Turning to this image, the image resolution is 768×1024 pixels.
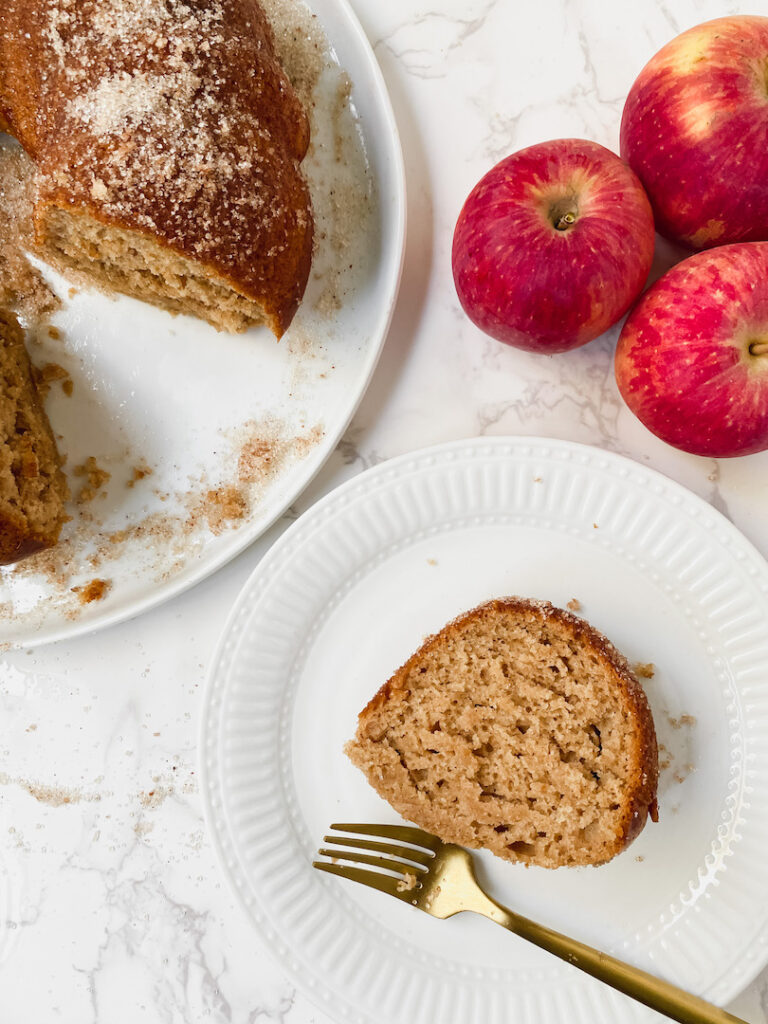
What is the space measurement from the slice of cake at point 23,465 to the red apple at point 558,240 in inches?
36.8

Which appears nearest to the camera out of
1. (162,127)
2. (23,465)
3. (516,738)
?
(162,127)

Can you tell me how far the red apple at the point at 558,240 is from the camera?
1388 millimetres

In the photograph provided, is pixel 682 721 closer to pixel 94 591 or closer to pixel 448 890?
pixel 448 890

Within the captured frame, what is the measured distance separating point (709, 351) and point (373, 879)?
3.82 feet

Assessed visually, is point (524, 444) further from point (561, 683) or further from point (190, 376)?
point (190, 376)

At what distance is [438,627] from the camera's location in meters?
1.67

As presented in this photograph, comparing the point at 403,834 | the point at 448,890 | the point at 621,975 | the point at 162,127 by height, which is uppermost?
the point at 162,127

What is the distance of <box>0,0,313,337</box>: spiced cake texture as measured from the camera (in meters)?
1.36

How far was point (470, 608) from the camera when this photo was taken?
1659 millimetres

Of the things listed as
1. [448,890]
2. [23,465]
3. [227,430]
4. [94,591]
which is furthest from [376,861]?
[23,465]

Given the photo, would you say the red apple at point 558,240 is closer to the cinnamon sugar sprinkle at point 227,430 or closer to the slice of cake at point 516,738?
the cinnamon sugar sprinkle at point 227,430

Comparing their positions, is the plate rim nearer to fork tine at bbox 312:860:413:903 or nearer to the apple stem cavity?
the apple stem cavity

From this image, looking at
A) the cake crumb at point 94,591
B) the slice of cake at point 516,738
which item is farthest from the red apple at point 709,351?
the cake crumb at point 94,591

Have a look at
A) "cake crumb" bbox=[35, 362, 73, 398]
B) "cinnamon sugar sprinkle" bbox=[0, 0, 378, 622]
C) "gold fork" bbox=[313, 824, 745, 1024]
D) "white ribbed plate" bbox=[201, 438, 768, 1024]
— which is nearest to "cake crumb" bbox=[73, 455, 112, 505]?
"cinnamon sugar sprinkle" bbox=[0, 0, 378, 622]
